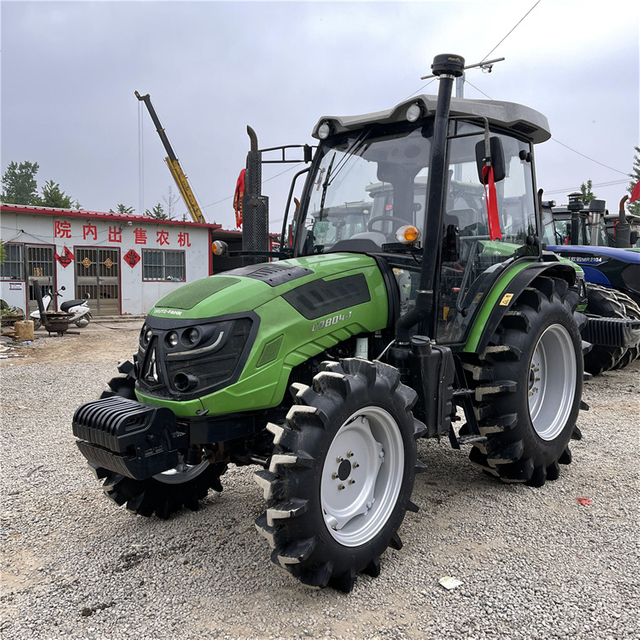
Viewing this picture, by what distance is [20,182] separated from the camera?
55.8 m

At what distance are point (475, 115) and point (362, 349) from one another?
1697mm

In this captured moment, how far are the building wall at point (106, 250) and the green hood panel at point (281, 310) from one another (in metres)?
15.6

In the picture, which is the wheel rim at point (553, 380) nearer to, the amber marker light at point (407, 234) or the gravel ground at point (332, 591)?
the gravel ground at point (332, 591)

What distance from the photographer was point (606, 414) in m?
6.37

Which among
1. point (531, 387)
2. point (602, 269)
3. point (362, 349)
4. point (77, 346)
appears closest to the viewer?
point (362, 349)

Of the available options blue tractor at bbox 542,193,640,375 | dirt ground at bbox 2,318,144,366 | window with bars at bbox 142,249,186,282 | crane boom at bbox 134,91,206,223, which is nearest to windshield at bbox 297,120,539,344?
blue tractor at bbox 542,193,640,375

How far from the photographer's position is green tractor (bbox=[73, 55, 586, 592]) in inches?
115

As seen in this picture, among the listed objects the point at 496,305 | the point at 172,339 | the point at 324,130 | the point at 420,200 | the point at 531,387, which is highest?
the point at 324,130

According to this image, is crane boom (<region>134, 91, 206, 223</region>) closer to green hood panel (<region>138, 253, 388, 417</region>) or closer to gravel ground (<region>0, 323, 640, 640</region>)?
gravel ground (<region>0, 323, 640, 640</region>)

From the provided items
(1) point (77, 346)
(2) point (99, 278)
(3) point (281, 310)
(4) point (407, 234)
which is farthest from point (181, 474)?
(2) point (99, 278)

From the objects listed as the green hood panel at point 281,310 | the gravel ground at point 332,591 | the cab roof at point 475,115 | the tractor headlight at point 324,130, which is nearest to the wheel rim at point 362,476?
the gravel ground at point 332,591

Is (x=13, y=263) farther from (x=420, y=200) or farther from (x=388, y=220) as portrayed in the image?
(x=420, y=200)

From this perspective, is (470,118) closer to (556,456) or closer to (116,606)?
(556,456)

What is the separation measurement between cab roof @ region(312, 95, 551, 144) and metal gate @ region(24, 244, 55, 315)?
15201mm
